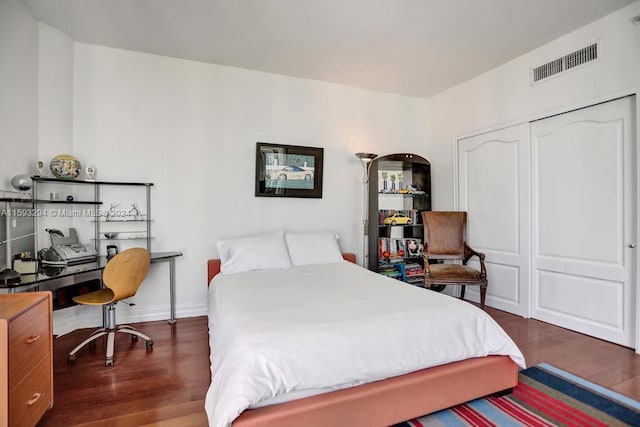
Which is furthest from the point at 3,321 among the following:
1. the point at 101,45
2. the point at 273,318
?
the point at 101,45

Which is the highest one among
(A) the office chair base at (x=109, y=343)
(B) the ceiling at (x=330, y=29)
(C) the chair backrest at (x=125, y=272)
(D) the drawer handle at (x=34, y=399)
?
(B) the ceiling at (x=330, y=29)

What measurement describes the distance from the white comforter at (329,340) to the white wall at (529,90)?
7.99 feet

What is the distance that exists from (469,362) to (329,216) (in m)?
2.55

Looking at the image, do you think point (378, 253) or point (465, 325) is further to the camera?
point (378, 253)

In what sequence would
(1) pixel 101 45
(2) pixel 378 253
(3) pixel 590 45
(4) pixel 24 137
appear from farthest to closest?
(2) pixel 378 253
(1) pixel 101 45
(3) pixel 590 45
(4) pixel 24 137

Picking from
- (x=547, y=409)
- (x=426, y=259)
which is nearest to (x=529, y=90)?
(x=426, y=259)

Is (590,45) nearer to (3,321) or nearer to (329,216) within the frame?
(329,216)

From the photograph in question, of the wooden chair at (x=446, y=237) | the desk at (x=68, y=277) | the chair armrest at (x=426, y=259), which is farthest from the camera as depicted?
the wooden chair at (x=446, y=237)

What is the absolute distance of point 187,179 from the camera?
3521 mm

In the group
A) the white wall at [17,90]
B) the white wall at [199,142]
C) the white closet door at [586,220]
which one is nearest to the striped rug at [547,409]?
the white closet door at [586,220]

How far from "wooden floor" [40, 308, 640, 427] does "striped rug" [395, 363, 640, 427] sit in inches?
8.9

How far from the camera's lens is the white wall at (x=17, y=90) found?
2457 millimetres

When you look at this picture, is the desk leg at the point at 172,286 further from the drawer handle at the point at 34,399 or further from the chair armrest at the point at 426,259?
the chair armrest at the point at 426,259

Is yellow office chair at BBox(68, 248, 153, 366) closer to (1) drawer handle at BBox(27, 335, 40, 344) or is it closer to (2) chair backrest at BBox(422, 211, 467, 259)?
(1) drawer handle at BBox(27, 335, 40, 344)
